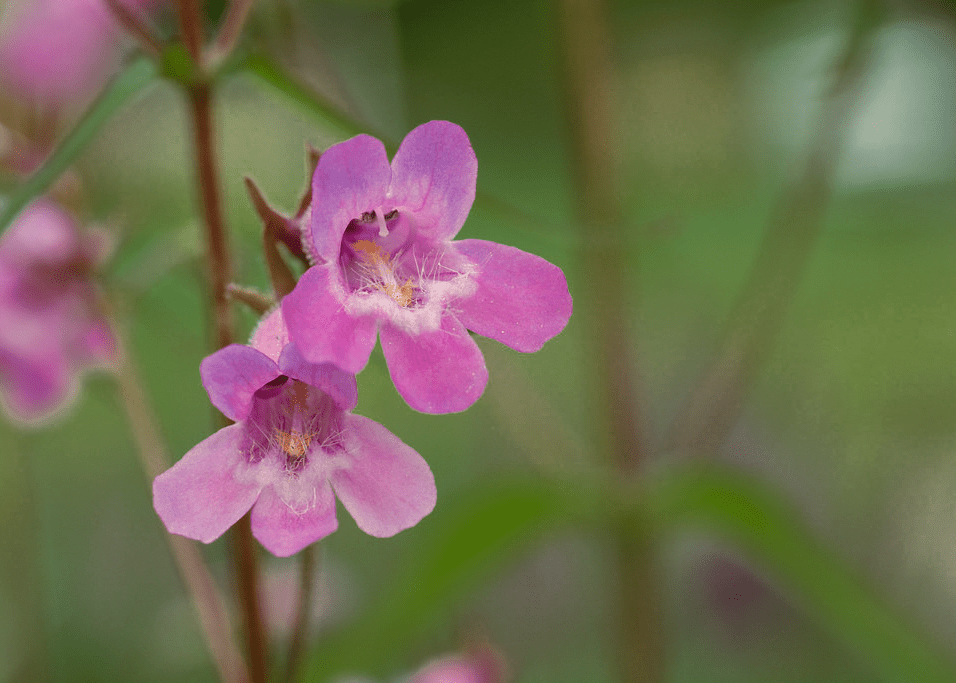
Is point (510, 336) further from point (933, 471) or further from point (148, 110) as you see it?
point (933, 471)

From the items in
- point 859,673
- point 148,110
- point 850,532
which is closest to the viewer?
point 859,673

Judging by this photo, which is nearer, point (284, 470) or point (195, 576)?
point (284, 470)

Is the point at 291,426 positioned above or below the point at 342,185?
below

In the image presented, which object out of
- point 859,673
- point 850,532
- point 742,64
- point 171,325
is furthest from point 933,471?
point 171,325

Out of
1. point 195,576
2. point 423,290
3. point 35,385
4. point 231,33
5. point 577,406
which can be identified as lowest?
point 577,406

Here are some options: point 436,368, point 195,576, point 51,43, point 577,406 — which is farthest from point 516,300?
point 577,406

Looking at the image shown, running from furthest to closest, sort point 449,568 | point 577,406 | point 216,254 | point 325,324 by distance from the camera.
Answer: point 577,406
point 449,568
point 216,254
point 325,324

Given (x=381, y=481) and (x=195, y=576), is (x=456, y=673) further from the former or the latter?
(x=381, y=481)

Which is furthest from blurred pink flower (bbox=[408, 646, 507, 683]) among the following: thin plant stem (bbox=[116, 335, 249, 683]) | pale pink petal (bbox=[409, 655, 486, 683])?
thin plant stem (bbox=[116, 335, 249, 683])
